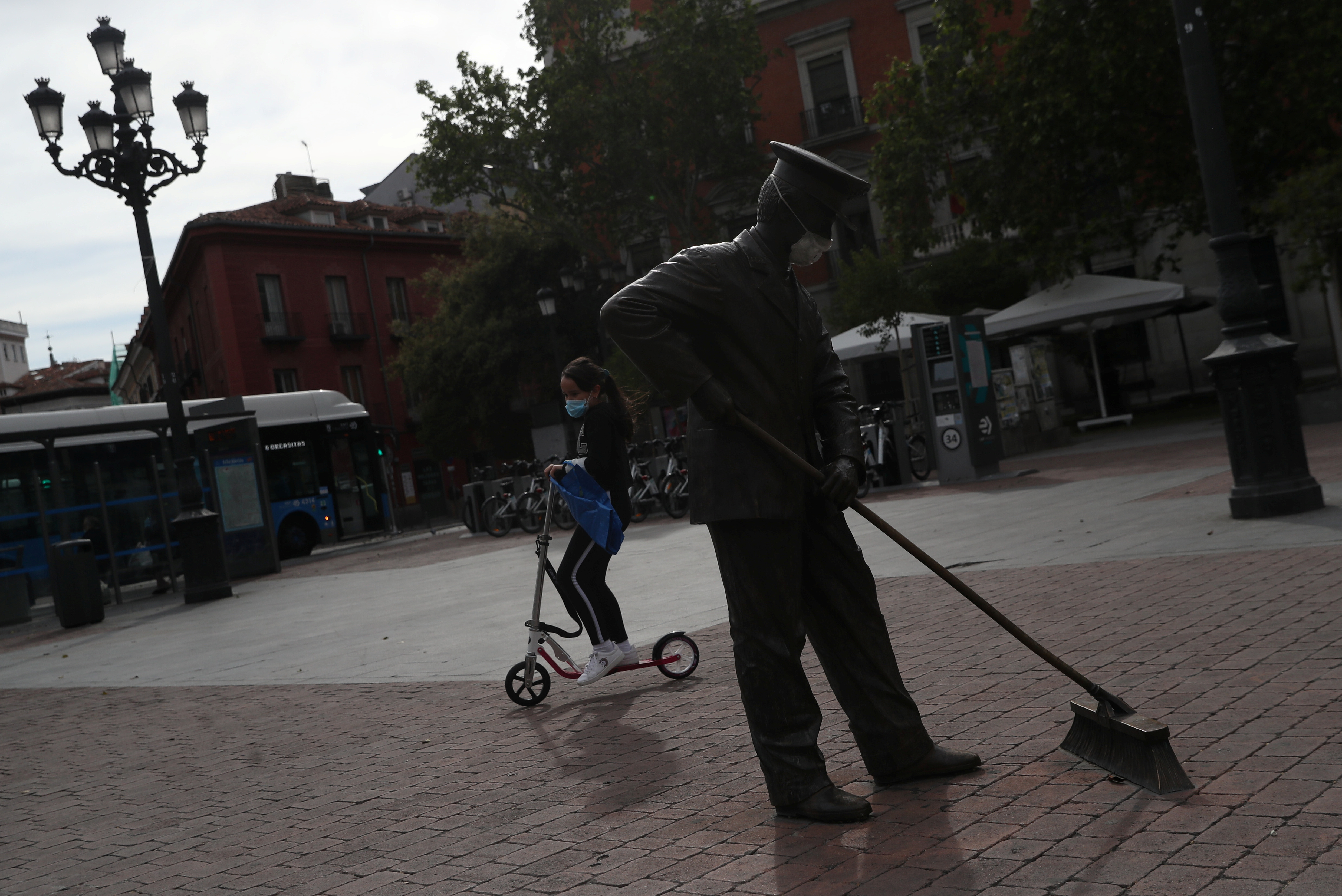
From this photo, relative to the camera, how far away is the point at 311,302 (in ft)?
151

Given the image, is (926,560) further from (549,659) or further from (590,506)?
(549,659)

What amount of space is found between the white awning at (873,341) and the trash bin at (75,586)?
12.6 meters

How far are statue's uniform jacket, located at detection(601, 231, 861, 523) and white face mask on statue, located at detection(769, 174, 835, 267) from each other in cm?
9

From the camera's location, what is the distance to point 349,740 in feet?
19.2

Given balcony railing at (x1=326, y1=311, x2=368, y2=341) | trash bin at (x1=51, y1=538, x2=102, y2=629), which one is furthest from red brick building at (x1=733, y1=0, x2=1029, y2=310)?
trash bin at (x1=51, y1=538, x2=102, y2=629)

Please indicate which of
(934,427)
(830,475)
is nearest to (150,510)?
(934,427)

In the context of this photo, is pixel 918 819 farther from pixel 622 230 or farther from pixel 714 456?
pixel 622 230

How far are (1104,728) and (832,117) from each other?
1359 inches

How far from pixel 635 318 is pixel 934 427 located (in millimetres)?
14626

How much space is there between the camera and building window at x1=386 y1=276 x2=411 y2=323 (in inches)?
1940

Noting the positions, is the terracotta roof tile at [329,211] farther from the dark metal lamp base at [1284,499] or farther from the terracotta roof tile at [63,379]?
the dark metal lamp base at [1284,499]

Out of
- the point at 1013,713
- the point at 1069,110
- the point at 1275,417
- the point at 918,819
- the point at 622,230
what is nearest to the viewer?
the point at 918,819

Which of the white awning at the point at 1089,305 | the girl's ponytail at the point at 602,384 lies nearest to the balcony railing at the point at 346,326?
the white awning at the point at 1089,305

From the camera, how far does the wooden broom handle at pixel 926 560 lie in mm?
3562
